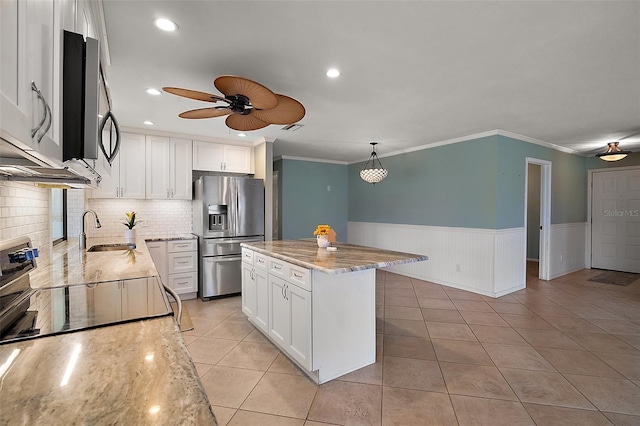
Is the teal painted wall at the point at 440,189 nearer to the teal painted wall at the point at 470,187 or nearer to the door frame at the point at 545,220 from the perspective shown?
the teal painted wall at the point at 470,187

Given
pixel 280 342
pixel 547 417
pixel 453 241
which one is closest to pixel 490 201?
pixel 453 241

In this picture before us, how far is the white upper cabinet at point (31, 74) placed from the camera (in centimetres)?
56

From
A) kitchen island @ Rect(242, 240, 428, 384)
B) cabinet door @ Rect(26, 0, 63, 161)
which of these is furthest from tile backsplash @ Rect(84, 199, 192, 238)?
cabinet door @ Rect(26, 0, 63, 161)

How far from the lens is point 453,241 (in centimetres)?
483

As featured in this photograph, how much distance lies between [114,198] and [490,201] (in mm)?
5176

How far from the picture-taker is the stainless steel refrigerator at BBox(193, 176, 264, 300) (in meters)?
4.21

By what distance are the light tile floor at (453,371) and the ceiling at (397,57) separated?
2.36 meters

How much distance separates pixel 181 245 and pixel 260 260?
187cm

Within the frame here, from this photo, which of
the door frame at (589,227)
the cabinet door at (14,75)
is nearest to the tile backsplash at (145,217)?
the cabinet door at (14,75)

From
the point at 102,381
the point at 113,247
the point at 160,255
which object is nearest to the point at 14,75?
the point at 102,381

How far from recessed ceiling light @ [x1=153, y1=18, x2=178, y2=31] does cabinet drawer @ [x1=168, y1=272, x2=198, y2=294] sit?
3.24 meters

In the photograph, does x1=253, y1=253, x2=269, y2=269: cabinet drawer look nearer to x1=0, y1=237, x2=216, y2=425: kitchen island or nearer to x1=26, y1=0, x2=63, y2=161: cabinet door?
x1=0, y1=237, x2=216, y2=425: kitchen island

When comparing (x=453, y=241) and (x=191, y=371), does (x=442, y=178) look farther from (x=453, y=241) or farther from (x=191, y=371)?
(x=191, y=371)

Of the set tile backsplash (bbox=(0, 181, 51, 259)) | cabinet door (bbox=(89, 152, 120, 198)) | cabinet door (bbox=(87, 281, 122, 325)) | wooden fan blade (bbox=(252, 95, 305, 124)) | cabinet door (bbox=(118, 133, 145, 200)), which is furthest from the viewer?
cabinet door (bbox=(118, 133, 145, 200))
